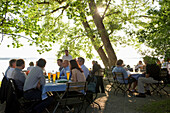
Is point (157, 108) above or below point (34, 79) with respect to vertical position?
below

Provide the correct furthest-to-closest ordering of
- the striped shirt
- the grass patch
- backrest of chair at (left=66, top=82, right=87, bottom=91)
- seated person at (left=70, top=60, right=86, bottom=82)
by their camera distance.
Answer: the grass patch → seated person at (left=70, top=60, right=86, bottom=82) → the striped shirt → backrest of chair at (left=66, top=82, right=87, bottom=91)

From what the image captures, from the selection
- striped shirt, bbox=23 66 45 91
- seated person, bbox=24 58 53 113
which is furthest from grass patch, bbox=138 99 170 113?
striped shirt, bbox=23 66 45 91

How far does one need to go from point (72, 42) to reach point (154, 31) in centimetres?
1136

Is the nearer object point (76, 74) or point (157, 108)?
point (76, 74)

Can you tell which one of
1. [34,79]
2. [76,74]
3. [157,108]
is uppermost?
[76,74]

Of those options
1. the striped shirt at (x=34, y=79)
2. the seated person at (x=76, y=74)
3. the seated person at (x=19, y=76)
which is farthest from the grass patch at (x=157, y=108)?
the seated person at (x=19, y=76)

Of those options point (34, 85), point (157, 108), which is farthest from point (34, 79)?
point (157, 108)

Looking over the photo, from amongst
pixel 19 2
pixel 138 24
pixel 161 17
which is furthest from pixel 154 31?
pixel 138 24

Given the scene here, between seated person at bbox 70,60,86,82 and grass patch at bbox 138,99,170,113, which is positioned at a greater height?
Answer: seated person at bbox 70,60,86,82

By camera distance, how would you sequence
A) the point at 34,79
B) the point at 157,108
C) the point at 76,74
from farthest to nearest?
the point at 157,108 → the point at 76,74 → the point at 34,79

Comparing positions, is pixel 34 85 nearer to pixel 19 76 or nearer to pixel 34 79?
pixel 34 79

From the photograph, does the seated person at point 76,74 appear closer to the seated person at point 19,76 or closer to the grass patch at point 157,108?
the seated person at point 19,76

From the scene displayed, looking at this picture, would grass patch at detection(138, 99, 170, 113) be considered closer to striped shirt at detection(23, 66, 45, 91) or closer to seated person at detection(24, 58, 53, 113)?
seated person at detection(24, 58, 53, 113)

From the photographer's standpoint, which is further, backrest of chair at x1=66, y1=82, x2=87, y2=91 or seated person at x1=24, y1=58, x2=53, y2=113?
seated person at x1=24, y1=58, x2=53, y2=113
